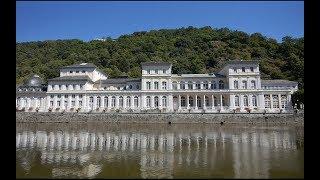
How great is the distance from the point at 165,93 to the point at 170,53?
116ft

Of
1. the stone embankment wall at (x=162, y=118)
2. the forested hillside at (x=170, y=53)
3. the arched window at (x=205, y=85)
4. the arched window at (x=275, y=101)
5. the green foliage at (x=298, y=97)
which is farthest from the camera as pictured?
the forested hillside at (x=170, y=53)

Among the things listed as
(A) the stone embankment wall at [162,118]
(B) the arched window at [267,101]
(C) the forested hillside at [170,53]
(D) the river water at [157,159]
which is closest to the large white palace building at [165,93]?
(B) the arched window at [267,101]

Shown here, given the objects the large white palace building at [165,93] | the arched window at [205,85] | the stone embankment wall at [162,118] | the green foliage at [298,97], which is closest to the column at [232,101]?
the large white palace building at [165,93]

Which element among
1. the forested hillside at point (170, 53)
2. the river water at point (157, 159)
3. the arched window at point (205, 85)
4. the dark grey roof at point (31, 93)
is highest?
the forested hillside at point (170, 53)

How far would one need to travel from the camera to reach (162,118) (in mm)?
38594

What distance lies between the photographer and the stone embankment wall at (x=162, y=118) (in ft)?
119

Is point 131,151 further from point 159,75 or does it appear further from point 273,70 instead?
point 273,70

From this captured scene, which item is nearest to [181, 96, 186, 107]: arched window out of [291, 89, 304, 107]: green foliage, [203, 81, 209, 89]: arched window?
[203, 81, 209, 89]: arched window

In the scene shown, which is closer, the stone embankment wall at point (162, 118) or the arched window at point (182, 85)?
the stone embankment wall at point (162, 118)

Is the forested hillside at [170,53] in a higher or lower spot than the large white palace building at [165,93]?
higher

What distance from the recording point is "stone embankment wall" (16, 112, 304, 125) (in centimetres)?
3622

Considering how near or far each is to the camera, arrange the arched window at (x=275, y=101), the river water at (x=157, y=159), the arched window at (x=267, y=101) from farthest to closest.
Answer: the arched window at (x=267, y=101), the arched window at (x=275, y=101), the river water at (x=157, y=159)

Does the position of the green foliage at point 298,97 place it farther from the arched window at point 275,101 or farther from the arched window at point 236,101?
the arched window at point 236,101

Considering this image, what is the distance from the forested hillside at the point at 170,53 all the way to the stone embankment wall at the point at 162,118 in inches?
1039
